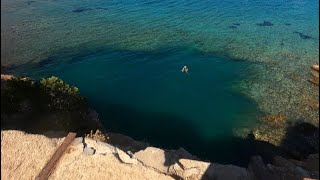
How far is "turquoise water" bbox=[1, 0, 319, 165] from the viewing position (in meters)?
26.1

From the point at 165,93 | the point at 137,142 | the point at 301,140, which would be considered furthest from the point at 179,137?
the point at 301,140

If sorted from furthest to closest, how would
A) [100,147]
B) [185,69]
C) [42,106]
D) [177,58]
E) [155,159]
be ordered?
[177,58] → [185,69] → [42,106] → [100,147] → [155,159]

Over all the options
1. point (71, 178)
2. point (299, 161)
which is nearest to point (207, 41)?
point (299, 161)

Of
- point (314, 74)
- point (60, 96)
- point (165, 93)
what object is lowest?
point (314, 74)

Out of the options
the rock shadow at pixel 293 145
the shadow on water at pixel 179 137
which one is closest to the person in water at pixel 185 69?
the shadow on water at pixel 179 137

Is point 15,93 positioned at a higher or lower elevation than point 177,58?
higher

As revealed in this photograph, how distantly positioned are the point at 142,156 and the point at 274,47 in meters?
26.1

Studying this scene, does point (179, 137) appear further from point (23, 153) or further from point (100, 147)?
point (23, 153)

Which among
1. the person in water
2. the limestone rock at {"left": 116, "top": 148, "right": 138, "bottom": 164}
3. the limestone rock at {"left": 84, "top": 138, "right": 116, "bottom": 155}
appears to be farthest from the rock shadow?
the person in water

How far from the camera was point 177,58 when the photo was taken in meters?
35.2

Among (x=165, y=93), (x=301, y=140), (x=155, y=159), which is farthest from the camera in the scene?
(x=165, y=93)

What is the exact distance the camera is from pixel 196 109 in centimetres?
2745

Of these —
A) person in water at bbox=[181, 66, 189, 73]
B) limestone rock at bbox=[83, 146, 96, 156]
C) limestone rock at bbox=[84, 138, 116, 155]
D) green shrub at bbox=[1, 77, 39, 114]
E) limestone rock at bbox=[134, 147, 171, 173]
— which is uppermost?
green shrub at bbox=[1, 77, 39, 114]

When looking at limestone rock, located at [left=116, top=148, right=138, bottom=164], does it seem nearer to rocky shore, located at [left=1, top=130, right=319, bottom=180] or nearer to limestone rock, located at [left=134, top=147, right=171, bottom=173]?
rocky shore, located at [left=1, top=130, right=319, bottom=180]
